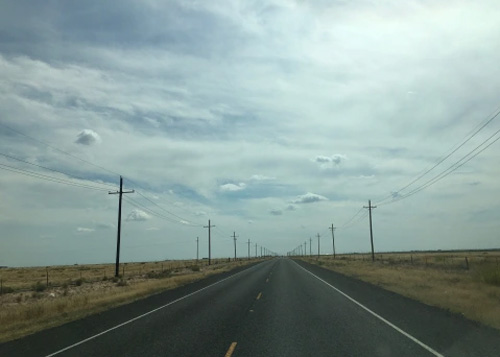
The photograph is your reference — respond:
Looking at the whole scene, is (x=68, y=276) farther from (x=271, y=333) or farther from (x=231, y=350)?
(x=231, y=350)

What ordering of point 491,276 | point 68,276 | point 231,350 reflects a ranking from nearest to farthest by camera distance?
point 231,350 < point 491,276 < point 68,276

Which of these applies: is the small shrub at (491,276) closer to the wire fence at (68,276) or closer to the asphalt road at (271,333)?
the asphalt road at (271,333)

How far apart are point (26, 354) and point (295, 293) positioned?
15027mm

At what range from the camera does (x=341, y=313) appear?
1539 centimetres

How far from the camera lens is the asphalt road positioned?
380 inches

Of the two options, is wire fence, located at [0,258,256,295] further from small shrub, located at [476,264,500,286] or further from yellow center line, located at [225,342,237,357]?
small shrub, located at [476,264,500,286]

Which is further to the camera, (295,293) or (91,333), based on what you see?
(295,293)

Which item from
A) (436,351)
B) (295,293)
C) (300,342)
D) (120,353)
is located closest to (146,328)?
(120,353)

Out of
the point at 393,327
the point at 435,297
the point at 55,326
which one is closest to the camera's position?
the point at 393,327

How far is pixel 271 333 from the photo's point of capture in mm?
11719

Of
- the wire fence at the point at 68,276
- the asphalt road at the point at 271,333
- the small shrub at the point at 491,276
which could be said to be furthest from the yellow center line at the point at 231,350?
the wire fence at the point at 68,276

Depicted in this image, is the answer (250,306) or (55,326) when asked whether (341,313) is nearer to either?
(250,306)

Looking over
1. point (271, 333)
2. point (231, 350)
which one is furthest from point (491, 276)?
point (231, 350)

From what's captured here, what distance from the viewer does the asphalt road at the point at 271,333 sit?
9648mm
